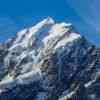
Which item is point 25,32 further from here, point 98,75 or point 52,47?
point 98,75

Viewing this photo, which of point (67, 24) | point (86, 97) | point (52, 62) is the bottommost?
point (86, 97)

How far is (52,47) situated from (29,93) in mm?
5053

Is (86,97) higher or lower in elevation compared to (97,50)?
lower

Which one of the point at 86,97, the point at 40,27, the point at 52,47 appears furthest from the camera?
the point at 40,27

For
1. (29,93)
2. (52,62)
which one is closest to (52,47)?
(52,62)

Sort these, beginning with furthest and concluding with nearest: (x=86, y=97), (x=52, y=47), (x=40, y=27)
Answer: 1. (x=40, y=27)
2. (x=52, y=47)
3. (x=86, y=97)

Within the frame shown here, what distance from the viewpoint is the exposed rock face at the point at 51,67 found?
4459 cm

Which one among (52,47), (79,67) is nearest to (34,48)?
(52,47)

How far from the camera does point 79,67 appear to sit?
4594cm

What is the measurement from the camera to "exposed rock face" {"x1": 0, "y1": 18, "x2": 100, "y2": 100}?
44594mm

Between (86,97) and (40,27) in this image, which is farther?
(40,27)

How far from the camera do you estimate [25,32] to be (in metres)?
51.5

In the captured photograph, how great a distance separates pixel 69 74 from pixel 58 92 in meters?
1.72

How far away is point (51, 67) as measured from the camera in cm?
4594
